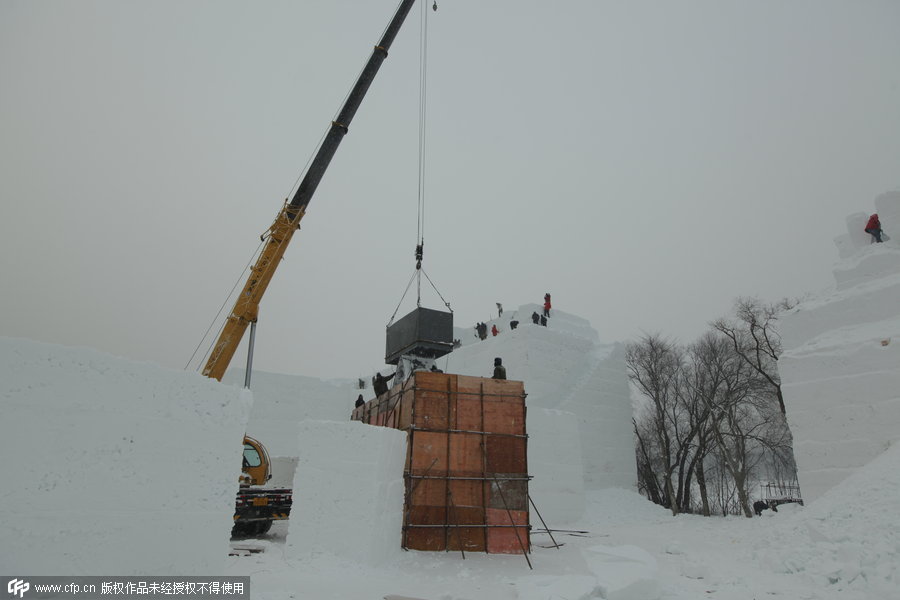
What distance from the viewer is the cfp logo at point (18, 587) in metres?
3.31

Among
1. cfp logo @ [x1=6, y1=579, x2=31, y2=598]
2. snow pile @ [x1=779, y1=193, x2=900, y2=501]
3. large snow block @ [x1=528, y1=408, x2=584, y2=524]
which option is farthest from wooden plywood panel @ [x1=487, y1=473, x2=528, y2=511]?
cfp logo @ [x1=6, y1=579, x2=31, y2=598]

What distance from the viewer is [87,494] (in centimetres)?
372

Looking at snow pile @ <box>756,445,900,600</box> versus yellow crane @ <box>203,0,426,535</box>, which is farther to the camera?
yellow crane @ <box>203,0,426,535</box>

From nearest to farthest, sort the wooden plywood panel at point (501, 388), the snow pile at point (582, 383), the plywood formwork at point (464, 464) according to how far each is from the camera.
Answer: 1. the plywood formwork at point (464, 464)
2. the wooden plywood panel at point (501, 388)
3. the snow pile at point (582, 383)

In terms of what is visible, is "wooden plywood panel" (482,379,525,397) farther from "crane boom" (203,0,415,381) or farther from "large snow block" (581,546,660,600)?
"crane boom" (203,0,415,381)

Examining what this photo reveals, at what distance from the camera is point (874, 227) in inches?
516

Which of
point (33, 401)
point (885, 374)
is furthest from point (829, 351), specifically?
point (33, 401)

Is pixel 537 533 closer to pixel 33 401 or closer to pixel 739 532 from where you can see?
pixel 739 532

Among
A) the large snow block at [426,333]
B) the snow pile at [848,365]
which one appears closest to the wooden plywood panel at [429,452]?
the large snow block at [426,333]

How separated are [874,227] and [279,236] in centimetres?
1629

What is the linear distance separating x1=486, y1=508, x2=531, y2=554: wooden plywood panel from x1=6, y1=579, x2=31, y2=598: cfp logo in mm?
8309

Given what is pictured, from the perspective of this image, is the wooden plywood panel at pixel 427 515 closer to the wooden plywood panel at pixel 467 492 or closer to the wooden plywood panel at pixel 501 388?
the wooden plywood panel at pixel 467 492

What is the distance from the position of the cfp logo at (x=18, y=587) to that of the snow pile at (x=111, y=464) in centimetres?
7

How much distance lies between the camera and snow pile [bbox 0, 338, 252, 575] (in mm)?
3454
